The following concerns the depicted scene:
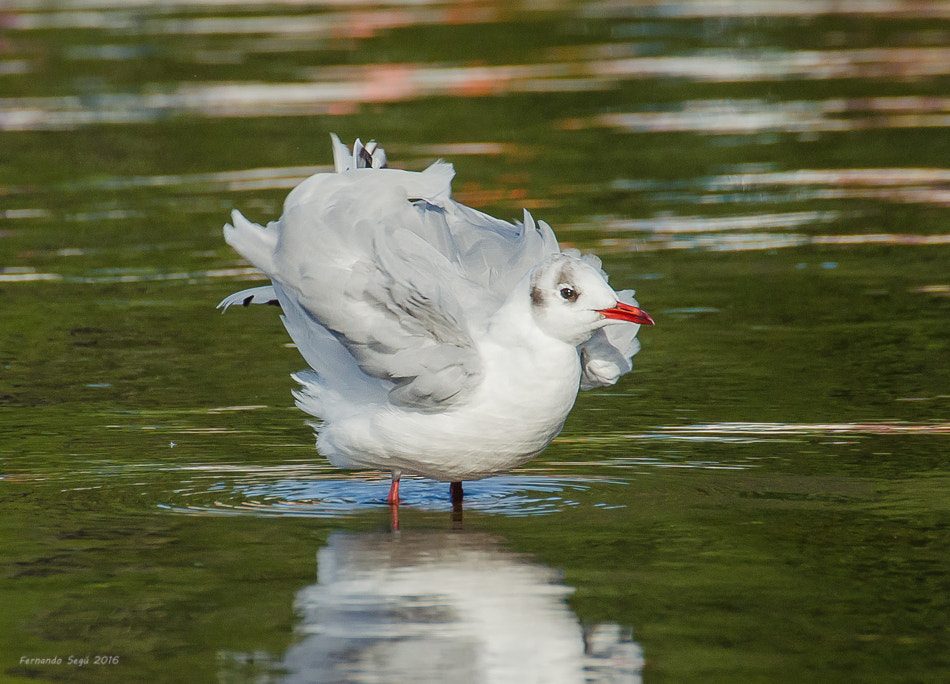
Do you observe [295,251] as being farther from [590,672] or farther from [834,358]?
[834,358]

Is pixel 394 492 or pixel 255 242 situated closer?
A: pixel 394 492

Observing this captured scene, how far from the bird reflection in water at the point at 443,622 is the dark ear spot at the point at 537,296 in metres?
0.97

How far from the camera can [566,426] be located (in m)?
9.16

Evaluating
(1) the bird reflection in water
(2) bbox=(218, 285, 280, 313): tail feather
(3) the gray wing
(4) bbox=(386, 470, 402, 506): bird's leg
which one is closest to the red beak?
(3) the gray wing

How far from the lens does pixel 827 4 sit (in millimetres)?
27828

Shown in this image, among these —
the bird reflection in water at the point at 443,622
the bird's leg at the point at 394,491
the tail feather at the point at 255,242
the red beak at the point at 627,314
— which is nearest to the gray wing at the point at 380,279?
the tail feather at the point at 255,242

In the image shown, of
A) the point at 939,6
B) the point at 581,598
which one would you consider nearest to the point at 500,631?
the point at 581,598

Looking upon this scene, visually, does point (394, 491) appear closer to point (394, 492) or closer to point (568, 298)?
point (394, 492)

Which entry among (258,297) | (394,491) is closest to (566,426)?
(394,491)

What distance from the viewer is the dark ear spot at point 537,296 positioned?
722 cm

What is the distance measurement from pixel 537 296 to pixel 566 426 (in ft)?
6.67

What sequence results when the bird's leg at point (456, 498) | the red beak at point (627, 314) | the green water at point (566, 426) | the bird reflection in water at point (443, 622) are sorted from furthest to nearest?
the bird's leg at point (456, 498), the red beak at point (627, 314), the green water at point (566, 426), the bird reflection in water at point (443, 622)

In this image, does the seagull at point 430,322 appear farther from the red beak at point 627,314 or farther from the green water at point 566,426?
the green water at point 566,426

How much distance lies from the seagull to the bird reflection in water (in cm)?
46
